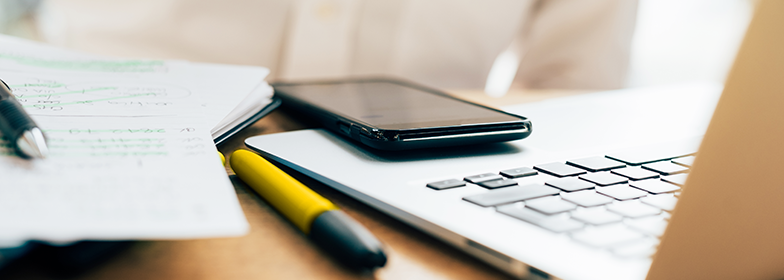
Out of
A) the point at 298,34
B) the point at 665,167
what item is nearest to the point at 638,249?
the point at 665,167

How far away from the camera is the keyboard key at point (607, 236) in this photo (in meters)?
0.18

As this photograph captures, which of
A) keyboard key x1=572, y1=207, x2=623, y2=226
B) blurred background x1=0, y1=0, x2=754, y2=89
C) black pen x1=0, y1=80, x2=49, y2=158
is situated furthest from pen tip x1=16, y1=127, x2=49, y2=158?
blurred background x1=0, y1=0, x2=754, y2=89

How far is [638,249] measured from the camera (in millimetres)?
179

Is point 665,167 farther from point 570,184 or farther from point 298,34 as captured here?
point 298,34

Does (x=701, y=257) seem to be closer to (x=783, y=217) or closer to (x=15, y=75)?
(x=783, y=217)

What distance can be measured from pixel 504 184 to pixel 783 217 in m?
0.11

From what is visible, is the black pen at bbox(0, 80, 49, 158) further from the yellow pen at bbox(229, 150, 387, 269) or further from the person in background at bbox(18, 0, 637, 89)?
the person in background at bbox(18, 0, 637, 89)

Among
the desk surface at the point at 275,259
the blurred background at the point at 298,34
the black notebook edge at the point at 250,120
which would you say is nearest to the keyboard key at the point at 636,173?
the desk surface at the point at 275,259

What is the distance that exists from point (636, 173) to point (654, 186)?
0.07ft

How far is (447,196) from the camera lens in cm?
23

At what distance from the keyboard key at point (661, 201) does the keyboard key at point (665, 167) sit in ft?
0.13

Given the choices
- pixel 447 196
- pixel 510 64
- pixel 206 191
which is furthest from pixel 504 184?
pixel 510 64

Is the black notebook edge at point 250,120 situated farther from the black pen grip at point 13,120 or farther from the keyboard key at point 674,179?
the keyboard key at point 674,179

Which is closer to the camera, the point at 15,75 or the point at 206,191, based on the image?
the point at 206,191
